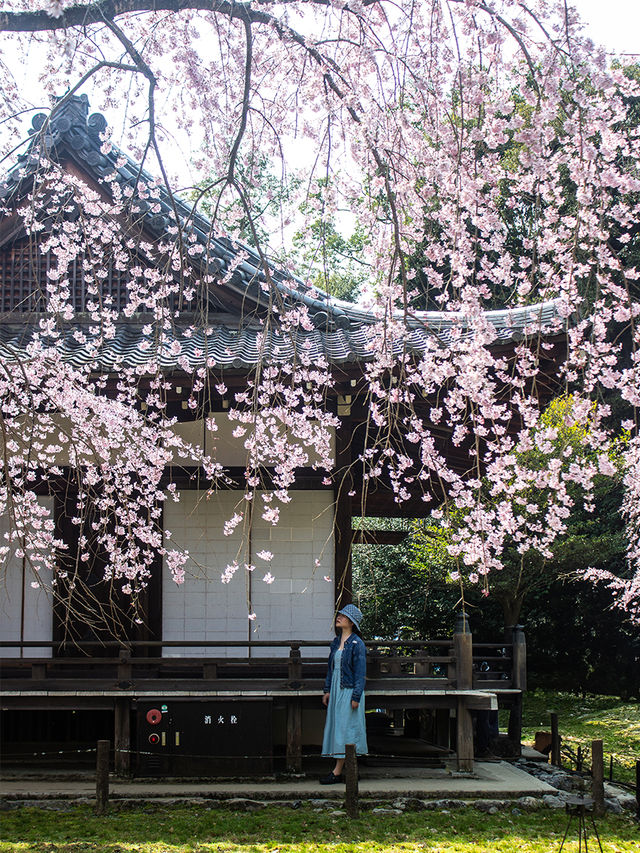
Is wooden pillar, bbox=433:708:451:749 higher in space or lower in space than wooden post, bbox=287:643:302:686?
lower

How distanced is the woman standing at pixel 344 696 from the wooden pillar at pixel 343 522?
780 mm

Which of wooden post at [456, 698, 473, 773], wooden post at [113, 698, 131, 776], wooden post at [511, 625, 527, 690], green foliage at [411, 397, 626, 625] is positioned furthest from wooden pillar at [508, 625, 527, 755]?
green foliage at [411, 397, 626, 625]

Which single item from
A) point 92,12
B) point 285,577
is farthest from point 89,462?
point 92,12

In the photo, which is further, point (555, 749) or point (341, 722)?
point (555, 749)

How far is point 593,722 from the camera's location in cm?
1514

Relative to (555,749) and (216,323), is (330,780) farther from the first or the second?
(216,323)

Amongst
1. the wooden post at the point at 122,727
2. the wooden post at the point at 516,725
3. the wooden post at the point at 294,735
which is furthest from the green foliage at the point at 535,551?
the wooden post at the point at 122,727

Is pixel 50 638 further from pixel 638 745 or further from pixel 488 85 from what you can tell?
pixel 638 745

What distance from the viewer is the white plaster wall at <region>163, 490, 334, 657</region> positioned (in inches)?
316

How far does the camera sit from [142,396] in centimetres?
779

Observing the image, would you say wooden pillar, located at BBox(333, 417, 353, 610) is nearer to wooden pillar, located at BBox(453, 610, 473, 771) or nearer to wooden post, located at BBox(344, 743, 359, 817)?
wooden pillar, located at BBox(453, 610, 473, 771)

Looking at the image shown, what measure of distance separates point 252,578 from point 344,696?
1.49 meters

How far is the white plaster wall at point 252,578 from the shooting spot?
803cm

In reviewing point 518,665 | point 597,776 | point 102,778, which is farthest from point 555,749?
point 102,778
